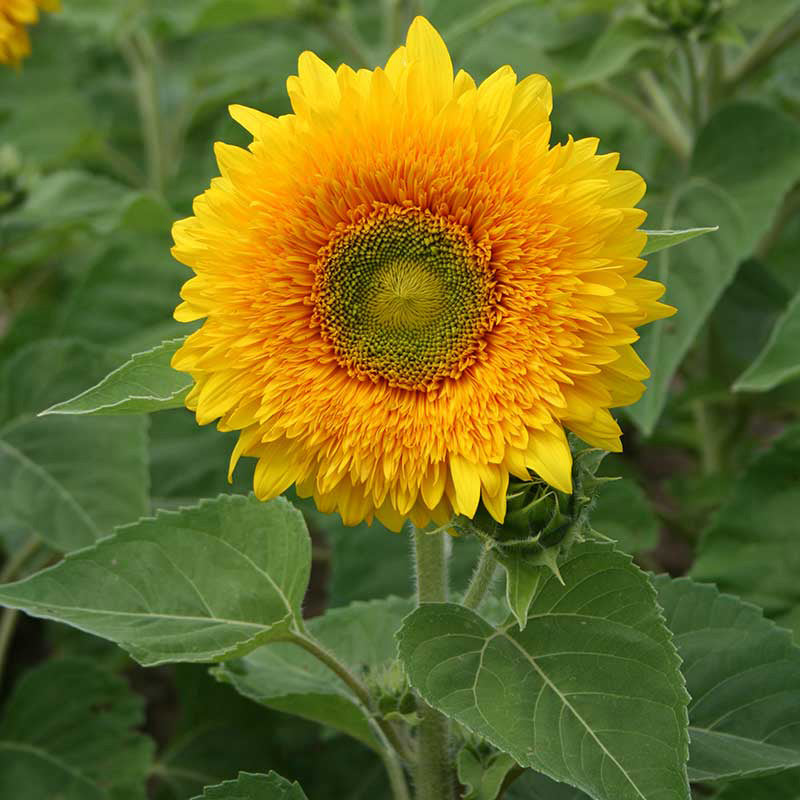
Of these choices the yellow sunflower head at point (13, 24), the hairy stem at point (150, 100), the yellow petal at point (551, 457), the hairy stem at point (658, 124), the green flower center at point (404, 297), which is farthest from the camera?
the hairy stem at point (150, 100)

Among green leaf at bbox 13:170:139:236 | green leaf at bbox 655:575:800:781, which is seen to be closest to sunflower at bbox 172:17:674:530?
green leaf at bbox 655:575:800:781

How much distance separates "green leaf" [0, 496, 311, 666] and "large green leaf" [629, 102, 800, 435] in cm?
64

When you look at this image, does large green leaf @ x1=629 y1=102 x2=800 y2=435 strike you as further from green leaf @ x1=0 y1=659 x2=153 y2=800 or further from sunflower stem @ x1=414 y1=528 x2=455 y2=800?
green leaf @ x1=0 y1=659 x2=153 y2=800

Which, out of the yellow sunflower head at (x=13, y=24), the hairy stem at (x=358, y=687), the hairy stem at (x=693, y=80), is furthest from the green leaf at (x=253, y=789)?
the hairy stem at (x=693, y=80)

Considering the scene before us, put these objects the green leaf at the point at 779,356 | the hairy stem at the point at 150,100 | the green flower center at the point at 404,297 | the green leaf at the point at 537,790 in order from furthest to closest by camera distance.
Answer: the hairy stem at the point at 150,100 < the green leaf at the point at 779,356 < the green leaf at the point at 537,790 < the green flower center at the point at 404,297

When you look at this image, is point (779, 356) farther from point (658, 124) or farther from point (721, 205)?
point (658, 124)

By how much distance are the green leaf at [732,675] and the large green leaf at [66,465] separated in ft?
2.53

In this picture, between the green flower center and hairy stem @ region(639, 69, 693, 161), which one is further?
hairy stem @ region(639, 69, 693, 161)

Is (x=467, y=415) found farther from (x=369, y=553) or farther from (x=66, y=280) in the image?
(x=66, y=280)

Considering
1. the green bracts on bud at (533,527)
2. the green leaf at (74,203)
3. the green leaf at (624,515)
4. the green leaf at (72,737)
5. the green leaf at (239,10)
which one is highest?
the green leaf at (239,10)

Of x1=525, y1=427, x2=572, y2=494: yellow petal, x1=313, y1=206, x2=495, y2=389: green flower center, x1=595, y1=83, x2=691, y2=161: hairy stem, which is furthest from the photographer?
x1=595, y1=83, x2=691, y2=161: hairy stem

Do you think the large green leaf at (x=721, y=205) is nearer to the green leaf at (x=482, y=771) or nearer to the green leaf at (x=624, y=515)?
the green leaf at (x=624, y=515)

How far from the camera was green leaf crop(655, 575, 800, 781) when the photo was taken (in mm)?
1241

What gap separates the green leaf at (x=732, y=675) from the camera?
4.07 feet
